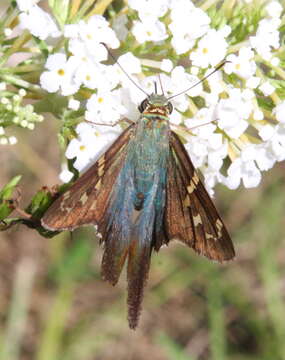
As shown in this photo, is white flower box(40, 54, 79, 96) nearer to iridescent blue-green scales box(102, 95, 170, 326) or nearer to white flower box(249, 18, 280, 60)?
iridescent blue-green scales box(102, 95, 170, 326)

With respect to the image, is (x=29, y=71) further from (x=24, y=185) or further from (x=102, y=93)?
(x=24, y=185)

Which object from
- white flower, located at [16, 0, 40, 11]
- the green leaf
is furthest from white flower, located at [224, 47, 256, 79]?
the green leaf

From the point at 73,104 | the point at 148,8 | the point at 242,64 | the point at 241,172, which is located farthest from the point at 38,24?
the point at 241,172

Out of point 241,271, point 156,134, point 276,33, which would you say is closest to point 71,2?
point 156,134

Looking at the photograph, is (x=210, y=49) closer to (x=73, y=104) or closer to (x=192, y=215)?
(x=73, y=104)

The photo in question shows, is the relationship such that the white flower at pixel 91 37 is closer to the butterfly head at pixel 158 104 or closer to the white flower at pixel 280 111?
the butterfly head at pixel 158 104

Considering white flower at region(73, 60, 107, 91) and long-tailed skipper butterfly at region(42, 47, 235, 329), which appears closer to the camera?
white flower at region(73, 60, 107, 91)
